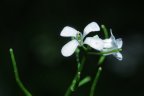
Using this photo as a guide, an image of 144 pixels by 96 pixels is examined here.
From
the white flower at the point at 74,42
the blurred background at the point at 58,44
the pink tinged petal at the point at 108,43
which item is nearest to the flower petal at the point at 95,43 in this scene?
the white flower at the point at 74,42

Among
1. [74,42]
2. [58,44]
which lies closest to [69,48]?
[74,42]

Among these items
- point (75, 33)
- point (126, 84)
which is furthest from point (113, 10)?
point (75, 33)

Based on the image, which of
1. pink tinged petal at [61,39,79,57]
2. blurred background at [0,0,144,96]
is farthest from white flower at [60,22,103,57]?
blurred background at [0,0,144,96]

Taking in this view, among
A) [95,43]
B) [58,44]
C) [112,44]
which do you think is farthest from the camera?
[58,44]

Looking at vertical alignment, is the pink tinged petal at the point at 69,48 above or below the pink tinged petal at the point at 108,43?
above

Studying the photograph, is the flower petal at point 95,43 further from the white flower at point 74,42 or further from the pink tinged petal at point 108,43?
the pink tinged petal at point 108,43

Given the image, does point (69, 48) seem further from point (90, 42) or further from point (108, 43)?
point (108, 43)

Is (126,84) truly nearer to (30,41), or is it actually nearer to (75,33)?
(30,41)
